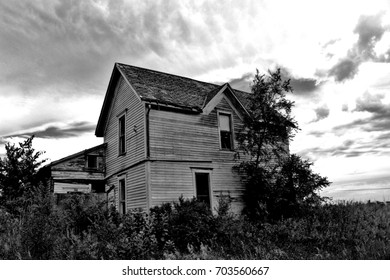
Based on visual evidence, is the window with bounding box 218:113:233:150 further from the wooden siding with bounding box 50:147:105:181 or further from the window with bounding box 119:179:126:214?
the wooden siding with bounding box 50:147:105:181

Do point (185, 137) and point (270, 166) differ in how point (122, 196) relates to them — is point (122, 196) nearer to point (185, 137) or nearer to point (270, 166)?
point (185, 137)

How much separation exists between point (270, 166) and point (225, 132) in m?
3.31

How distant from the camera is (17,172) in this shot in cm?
2025

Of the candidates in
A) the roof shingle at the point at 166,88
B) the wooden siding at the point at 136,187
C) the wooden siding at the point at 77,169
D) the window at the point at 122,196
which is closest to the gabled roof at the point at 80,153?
the wooden siding at the point at 77,169

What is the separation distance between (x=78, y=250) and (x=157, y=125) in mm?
7468

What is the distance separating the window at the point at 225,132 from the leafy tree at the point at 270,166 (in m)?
0.52

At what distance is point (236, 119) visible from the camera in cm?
1691

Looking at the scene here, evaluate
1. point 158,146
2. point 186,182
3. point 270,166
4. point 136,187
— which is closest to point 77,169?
point 136,187

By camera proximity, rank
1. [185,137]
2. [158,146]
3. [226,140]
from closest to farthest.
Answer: [158,146] < [185,137] < [226,140]

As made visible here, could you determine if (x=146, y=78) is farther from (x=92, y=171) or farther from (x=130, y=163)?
(x=92, y=171)

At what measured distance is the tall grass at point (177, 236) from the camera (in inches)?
307
